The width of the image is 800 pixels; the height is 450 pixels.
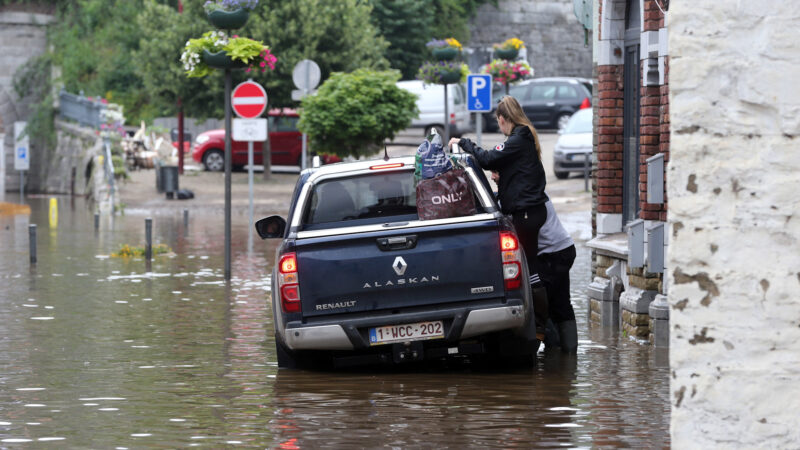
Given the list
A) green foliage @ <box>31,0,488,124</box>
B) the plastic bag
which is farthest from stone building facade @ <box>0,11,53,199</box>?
the plastic bag

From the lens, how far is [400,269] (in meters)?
9.33

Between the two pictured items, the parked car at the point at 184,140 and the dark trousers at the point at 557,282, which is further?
the parked car at the point at 184,140

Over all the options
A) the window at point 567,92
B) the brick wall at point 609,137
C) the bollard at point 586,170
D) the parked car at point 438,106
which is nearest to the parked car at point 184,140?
the parked car at point 438,106

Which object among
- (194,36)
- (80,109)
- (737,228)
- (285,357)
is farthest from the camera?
(80,109)

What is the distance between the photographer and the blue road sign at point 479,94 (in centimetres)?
2716

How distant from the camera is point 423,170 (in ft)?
32.5

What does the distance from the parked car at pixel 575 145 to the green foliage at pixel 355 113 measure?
349 centimetres

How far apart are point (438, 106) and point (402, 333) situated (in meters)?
34.3

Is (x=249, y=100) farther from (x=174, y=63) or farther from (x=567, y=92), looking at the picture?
(x=567, y=92)

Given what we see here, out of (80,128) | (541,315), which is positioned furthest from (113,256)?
(80,128)

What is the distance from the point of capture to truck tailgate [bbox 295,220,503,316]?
30.6 ft

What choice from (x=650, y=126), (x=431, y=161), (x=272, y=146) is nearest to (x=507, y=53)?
(x=272, y=146)

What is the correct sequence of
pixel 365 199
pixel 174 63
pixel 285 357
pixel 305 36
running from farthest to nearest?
pixel 305 36 < pixel 174 63 < pixel 365 199 < pixel 285 357

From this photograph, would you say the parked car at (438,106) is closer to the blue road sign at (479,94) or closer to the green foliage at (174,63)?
the green foliage at (174,63)
